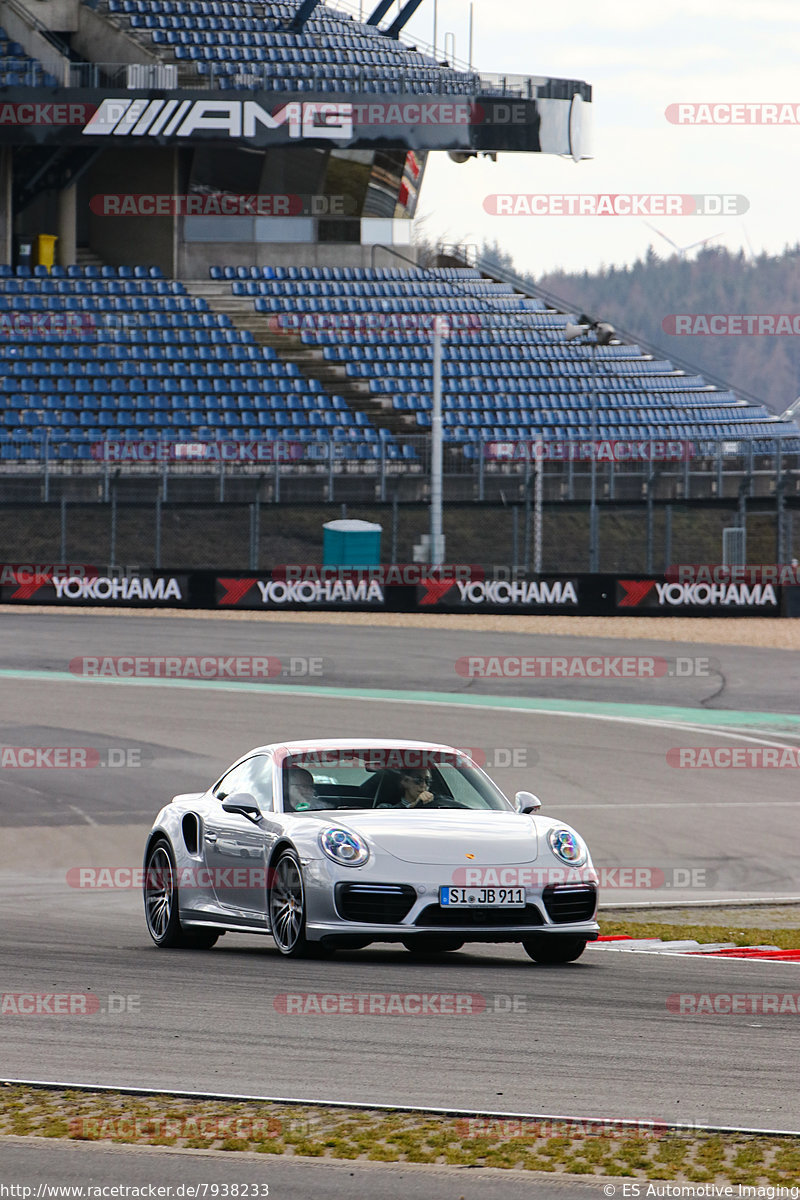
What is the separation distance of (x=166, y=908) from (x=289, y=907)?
1.34 meters

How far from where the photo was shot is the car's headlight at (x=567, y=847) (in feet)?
27.3

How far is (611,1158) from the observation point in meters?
4.56

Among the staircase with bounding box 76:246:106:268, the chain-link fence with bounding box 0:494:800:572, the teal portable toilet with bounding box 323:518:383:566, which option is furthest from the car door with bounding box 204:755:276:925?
the staircase with bounding box 76:246:106:268

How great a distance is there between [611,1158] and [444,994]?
271cm

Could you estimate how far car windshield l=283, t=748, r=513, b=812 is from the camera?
29.1 ft

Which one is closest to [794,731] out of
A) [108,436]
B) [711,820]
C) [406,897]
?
[711,820]

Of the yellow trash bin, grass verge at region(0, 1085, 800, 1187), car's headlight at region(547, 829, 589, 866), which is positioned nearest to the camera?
grass verge at region(0, 1085, 800, 1187)

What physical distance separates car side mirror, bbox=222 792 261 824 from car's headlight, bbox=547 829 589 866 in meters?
1.50

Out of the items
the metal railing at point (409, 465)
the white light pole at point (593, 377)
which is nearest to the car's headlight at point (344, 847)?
the white light pole at point (593, 377)

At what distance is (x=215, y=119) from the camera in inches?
1807

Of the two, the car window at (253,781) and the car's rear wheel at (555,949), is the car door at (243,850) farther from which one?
the car's rear wheel at (555,949)

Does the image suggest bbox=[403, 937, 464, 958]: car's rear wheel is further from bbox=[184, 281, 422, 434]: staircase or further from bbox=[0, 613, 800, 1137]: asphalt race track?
bbox=[184, 281, 422, 434]: staircase

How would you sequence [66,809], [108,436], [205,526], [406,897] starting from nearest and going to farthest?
[406,897] → [66,809] → [205,526] → [108,436]

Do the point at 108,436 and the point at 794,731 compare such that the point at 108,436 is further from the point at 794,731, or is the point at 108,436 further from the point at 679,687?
the point at 794,731
